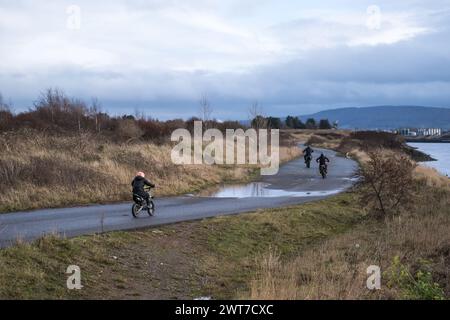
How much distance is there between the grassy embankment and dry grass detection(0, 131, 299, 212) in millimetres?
5657

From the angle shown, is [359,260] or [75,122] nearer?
[359,260]

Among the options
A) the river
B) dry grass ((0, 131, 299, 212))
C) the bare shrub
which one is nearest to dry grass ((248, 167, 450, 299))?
dry grass ((0, 131, 299, 212))

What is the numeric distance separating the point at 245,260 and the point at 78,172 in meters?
9.82

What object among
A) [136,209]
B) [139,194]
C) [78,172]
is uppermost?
[78,172]

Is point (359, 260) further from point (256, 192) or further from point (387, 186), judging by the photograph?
point (256, 192)

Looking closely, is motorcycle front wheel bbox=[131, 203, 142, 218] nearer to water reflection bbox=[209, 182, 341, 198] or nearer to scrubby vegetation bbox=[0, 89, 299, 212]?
scrubby vegetation bbox=[0, 89, 299, 212]

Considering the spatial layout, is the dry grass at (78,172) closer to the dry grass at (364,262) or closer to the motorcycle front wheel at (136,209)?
the motorcycle front wheel at (136,209)

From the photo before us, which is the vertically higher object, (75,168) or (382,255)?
(75,168)

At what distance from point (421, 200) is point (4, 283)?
63.1 feet

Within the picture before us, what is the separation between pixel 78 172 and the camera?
811 inches

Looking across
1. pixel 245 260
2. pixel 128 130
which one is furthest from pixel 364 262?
pixel 128 130

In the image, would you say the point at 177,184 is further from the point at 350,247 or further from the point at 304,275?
the point at 304,275

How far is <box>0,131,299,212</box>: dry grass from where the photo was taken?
18.3m
